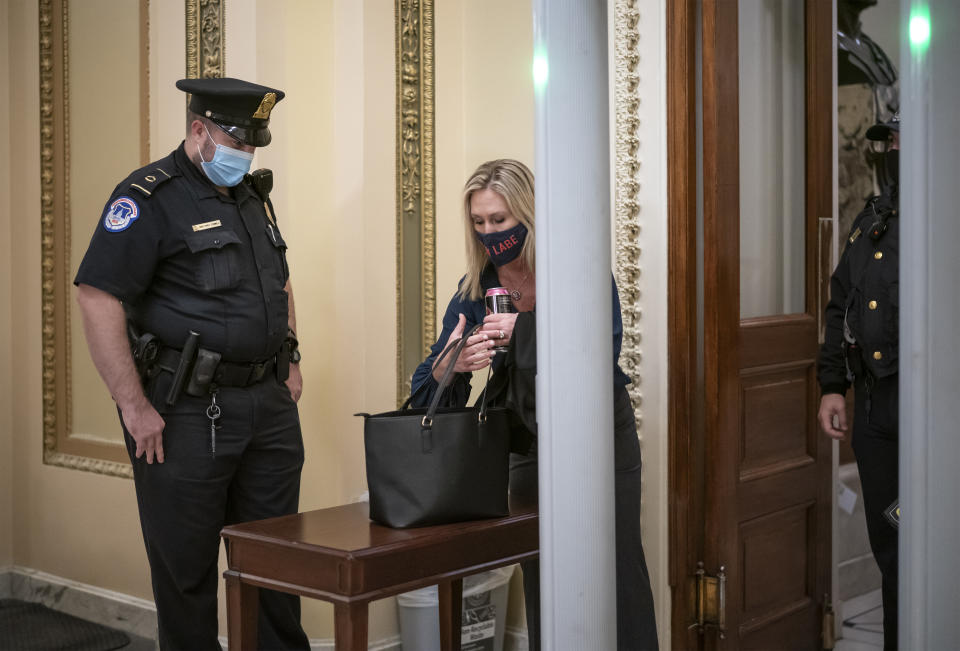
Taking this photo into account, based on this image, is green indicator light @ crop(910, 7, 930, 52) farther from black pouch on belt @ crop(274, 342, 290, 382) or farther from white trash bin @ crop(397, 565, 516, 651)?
white trash bin @ crop(397, 565, 516, 651)

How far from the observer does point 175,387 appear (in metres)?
2.27

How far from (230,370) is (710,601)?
1496mm

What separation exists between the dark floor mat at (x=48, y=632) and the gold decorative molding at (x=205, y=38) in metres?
1.92

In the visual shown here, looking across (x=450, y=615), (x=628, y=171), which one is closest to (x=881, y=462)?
(x=628, y=171)

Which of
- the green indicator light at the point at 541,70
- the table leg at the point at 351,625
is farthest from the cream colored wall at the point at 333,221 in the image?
the green indicator light at the point at 541,70

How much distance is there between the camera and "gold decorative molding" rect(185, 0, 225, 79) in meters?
3.00

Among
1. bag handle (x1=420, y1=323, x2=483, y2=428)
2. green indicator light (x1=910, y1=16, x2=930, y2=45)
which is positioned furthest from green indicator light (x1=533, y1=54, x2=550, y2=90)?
bag handle (x1=420, y1=323, x2=483, y2=428)

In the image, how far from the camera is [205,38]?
3059mm

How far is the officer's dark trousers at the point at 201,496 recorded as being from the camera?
7.58 ft

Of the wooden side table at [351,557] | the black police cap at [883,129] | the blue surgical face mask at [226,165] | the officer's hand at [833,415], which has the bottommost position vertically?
the wooden side table at [351,557]

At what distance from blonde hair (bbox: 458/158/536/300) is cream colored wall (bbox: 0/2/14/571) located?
7.72 feet

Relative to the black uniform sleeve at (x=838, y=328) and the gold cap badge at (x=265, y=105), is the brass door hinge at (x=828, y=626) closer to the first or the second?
the black uniform sleeve at (x=838, y=328)

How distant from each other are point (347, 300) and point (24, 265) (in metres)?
1.56

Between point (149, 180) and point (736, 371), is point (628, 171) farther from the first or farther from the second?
point (149, 180)
